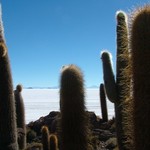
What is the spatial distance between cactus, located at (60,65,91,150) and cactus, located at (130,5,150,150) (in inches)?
99.2

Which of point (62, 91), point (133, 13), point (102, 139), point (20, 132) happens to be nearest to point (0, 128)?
point (62, 91)

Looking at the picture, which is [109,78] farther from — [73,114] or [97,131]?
[97,131]

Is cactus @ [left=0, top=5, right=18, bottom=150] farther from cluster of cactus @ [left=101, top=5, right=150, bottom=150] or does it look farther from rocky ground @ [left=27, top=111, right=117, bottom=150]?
rocky ground @ [left=27, top=111, right=117, bottom=150]

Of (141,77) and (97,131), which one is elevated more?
(141,77)

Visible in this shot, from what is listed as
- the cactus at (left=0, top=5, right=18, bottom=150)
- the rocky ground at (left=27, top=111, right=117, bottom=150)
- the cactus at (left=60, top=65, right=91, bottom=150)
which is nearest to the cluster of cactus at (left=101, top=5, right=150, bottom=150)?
the cactus at (left=60, top=65, right=91, bottom=150)

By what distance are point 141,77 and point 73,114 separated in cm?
275

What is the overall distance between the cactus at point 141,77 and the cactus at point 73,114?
8.27 ft

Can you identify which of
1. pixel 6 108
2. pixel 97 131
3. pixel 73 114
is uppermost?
pixel 6 108

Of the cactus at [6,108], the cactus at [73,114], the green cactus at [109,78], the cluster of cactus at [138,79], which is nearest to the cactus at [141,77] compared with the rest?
the cluster of cactus at [138,79]

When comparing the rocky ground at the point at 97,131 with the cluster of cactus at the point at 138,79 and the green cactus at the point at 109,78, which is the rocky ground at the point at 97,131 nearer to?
the green cactus at the point at 109,78

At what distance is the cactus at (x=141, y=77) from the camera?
3764mm

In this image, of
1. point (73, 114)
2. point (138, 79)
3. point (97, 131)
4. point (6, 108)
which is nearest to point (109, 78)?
point (6, 108)

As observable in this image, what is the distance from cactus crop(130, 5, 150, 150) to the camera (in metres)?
3.76

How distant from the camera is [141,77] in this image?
3805 mm
